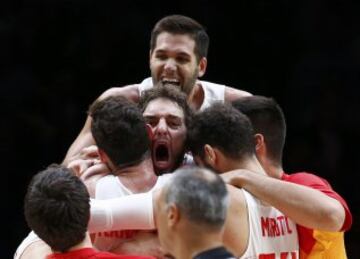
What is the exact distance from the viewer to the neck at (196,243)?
3.25m

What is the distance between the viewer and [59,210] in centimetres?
365

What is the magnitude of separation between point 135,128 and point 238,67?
440 cm

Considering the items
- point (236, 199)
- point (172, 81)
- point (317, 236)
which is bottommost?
point (317, 236)

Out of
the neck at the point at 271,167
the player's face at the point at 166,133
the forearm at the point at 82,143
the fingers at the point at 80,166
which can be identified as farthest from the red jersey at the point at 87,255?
the forearm at the point at 82,143

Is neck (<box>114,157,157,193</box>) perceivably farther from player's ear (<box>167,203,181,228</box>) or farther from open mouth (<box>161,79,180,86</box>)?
open mouth (<box>161,79,180,86</box>)

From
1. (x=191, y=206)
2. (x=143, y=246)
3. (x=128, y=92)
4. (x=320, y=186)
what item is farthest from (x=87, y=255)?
(x=128, y=92)

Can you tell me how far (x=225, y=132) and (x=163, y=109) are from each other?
0.44m

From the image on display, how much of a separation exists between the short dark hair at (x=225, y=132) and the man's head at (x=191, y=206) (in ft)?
2.31

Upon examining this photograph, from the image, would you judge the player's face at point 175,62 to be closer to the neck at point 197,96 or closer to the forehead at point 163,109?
the neck at point 197,96

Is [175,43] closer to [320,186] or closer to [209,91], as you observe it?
[209,91]

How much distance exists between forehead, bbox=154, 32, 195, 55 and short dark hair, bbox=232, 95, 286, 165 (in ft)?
3.03

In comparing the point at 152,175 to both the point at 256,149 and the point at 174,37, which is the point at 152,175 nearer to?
the point at 256,149

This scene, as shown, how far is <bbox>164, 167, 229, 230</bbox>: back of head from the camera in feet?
10.8

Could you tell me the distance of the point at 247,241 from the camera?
4.05 metres
